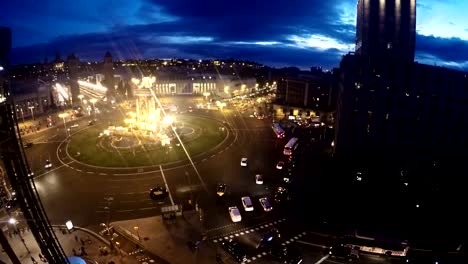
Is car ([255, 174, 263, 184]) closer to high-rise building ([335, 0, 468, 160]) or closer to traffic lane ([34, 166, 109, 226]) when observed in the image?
high-rise building ([335, 0, 468, 160])

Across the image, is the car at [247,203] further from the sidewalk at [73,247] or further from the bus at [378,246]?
the sidewalk at [73,247]

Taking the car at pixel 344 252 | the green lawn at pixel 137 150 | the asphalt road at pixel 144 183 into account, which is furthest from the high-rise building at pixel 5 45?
the green lawn at pixel 137 150

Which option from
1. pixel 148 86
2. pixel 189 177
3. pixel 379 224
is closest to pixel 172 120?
pixel 148 86

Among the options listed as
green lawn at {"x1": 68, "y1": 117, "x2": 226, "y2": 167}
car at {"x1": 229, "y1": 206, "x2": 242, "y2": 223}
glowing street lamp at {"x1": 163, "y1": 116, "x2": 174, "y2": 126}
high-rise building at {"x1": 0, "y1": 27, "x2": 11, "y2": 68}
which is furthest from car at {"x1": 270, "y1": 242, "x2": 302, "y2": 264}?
glowing street lamp at {"x1": 163, "y1": 116, "x2": 174, "y2": 126}

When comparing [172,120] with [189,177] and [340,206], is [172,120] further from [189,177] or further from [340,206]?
[340,206]

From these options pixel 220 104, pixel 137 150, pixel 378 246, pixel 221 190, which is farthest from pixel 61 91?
pixel 378 246

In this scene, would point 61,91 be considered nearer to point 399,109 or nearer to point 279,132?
point 279,132
